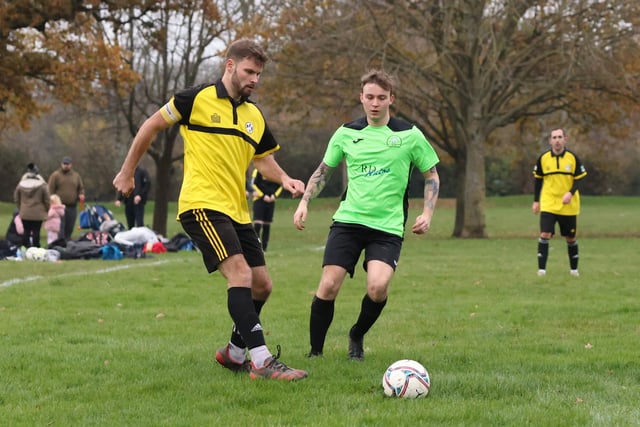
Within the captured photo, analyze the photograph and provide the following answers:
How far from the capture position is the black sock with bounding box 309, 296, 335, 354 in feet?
21.3

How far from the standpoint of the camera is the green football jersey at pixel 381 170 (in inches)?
251

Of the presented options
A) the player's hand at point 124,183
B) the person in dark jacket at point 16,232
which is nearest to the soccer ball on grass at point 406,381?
the player's hand at point 124,183

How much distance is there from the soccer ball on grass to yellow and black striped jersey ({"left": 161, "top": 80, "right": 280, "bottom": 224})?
4.76ft

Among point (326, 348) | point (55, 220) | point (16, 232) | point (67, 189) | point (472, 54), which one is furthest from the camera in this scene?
point (472, 54)

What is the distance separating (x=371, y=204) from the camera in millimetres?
6387

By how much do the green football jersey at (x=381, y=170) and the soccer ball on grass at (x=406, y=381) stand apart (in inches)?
51.4

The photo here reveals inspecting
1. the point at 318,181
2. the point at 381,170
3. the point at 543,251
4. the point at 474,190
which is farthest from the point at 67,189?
the point at 381,170

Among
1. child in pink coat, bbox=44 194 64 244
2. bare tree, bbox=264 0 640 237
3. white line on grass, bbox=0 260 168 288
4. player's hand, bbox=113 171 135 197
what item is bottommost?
white line on grass, bbox=0 260 168 288

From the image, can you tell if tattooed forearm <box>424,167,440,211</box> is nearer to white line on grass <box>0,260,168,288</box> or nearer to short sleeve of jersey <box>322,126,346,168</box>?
short sleeve of jersey <box>322,126,346,168</box>

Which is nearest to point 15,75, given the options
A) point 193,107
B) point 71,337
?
point 71,337

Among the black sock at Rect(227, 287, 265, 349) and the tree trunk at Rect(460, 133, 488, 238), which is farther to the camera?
the tree trunk at Rect(460, 133, 488, 238)

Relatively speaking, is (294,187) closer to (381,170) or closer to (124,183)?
(381,170)

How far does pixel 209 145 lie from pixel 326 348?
2.13m

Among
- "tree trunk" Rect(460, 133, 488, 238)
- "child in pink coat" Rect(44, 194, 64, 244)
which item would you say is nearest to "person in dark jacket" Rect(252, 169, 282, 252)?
"child in pink coat" Rect(44, 194, 64, 244)
